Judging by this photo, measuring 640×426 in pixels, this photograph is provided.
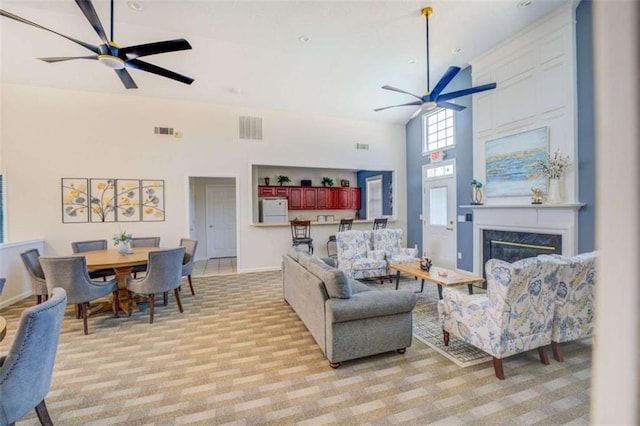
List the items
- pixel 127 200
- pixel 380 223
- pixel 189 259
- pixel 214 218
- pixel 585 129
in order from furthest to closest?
pixel 214 218, pixel 380 223, pixel 127 200, pixel 189 259, pixel 585 129

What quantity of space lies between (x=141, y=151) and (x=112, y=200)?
1086mm

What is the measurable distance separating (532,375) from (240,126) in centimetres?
609

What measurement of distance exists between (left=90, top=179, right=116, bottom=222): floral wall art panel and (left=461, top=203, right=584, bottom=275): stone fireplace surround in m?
6.84

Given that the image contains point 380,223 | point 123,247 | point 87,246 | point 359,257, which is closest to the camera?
point 123,247

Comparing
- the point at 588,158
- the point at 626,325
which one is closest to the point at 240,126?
the point at 588,158

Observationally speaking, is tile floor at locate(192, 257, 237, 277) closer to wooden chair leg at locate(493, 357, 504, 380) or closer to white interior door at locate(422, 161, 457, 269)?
white interior door at locate(422, 161, 457, 269)

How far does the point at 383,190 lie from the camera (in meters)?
8.11

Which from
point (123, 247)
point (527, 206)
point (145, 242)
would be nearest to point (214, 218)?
point (145, 242)

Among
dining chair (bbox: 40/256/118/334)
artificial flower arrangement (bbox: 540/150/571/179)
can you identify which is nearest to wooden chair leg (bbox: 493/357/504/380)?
artificial flower arrangement (bbox: 540/150/571/179)

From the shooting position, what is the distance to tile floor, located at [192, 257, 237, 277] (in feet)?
20.2

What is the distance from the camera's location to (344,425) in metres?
1.83

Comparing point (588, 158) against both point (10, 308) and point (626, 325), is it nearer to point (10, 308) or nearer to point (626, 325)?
point (626, 325)

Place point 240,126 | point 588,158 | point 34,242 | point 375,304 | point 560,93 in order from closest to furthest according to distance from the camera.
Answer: point 375,304, point 588,158, point 560,93, point 34,242, point 240,126

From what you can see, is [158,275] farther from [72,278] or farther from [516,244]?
[516,244]
